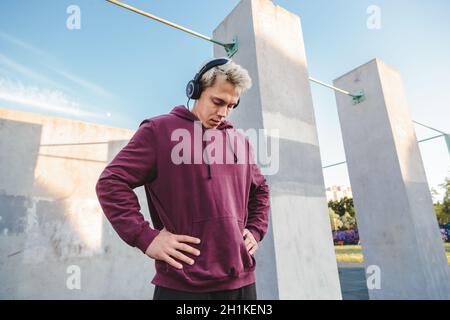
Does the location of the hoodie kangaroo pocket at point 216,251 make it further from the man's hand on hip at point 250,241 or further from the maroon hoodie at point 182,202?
the man's hand on hip at point 250,241

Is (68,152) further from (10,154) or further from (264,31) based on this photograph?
(264,31)

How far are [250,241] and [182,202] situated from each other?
1.42 feet

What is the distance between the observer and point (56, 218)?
5.84m

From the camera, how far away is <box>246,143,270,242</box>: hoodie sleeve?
60.9 inches

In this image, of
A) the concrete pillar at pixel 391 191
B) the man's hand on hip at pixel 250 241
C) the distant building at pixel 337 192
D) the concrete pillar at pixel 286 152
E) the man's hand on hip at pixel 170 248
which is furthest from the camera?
the distant building at pixel 337 192

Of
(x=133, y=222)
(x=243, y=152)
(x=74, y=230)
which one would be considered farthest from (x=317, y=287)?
(x=74, y=230)

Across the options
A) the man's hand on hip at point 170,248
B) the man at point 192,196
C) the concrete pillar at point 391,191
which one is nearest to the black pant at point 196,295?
the man at point 192,196

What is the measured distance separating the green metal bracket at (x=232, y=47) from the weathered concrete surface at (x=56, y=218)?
4797mm

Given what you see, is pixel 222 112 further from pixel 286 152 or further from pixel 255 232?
pixel 286 152

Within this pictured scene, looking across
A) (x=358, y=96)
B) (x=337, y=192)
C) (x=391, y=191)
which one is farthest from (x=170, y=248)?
(x=337, y=192)

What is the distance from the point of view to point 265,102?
2.63 m

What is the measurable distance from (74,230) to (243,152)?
5816 mm

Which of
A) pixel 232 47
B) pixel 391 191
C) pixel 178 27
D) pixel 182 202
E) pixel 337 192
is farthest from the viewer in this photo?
pixel 337 192

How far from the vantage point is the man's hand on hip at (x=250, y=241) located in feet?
4.52
